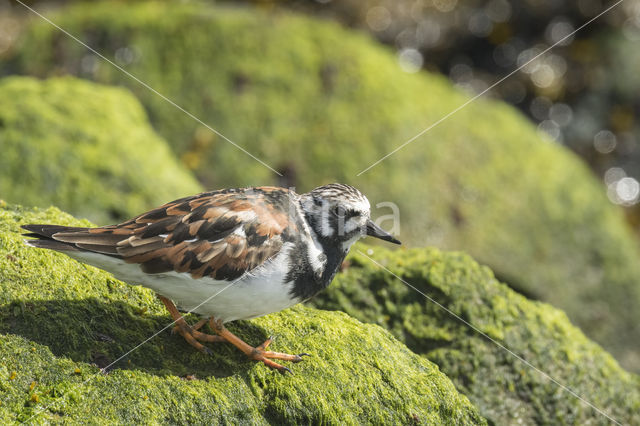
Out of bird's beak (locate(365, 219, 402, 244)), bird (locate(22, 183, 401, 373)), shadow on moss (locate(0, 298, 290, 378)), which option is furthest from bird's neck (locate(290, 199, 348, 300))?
shadow on moss (locate(0, 298, 290, 378))

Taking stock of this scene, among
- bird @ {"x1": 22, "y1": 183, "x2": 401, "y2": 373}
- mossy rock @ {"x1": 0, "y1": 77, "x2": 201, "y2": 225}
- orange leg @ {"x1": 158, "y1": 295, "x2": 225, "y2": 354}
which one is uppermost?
bird @ {"x1": 22, "y1": 183, "x2": 401, "y2": 373}

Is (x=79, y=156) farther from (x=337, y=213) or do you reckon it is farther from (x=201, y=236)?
(x=337, y=213)

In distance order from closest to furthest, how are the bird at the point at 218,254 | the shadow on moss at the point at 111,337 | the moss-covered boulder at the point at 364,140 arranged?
1. the shadow on moss at the point at 111,337
2. the bird at the point at 218,254
3. the moss-covered boulder at the point at 364,140

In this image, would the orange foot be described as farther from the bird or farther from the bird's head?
the bird's head

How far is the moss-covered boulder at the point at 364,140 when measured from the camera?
34.2 ft

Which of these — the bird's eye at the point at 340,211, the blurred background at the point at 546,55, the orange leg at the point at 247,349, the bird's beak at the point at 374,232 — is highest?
the blurred background at the point at 546,55

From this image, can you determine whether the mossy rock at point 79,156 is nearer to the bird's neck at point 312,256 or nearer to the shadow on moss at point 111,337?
the shadow on moss at point 111,337

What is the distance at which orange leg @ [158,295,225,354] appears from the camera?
5340mm

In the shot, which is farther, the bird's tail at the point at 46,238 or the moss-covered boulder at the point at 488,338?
the moss-covered boulder at the point at 488,338

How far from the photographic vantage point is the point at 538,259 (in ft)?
34.6

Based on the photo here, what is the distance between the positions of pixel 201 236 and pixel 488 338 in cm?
337

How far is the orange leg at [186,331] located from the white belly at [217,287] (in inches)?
9.4

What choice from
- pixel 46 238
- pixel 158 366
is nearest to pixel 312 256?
pixel 158 366

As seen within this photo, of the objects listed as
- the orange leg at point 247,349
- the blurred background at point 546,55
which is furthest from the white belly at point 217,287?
the blurred background at point 546,55
